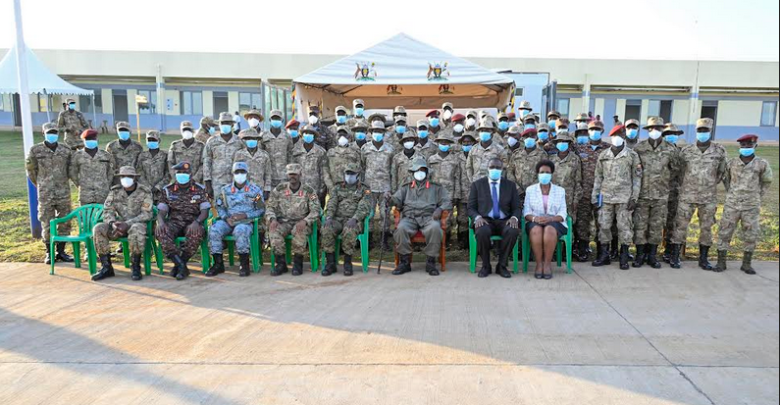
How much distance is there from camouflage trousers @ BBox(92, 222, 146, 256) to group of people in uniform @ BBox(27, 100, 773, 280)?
0.6 inches

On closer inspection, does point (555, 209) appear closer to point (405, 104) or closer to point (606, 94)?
point (405, 104)

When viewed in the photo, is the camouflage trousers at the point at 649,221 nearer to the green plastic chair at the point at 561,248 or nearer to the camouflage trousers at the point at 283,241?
the green plastic chair at the point at 561,248

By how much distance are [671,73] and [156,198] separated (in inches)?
1053

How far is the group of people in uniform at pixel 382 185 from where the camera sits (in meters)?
6.54

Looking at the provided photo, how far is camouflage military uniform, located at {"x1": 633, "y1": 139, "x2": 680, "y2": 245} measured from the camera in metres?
6.89

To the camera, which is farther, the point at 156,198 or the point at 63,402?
the point at 156,198

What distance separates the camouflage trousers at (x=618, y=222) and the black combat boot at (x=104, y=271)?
5682mm

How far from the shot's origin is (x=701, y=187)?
675 cm

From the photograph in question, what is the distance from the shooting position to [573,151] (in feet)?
24.0

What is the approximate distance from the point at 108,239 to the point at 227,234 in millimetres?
1253

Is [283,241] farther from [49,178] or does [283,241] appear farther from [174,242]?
[49,178]

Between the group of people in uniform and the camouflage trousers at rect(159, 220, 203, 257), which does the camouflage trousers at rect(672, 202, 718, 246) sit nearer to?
the group of people in uniform

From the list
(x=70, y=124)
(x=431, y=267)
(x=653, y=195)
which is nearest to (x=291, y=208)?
(x=431, y=267)

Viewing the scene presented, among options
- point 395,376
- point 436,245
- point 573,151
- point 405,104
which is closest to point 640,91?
point 405,104
